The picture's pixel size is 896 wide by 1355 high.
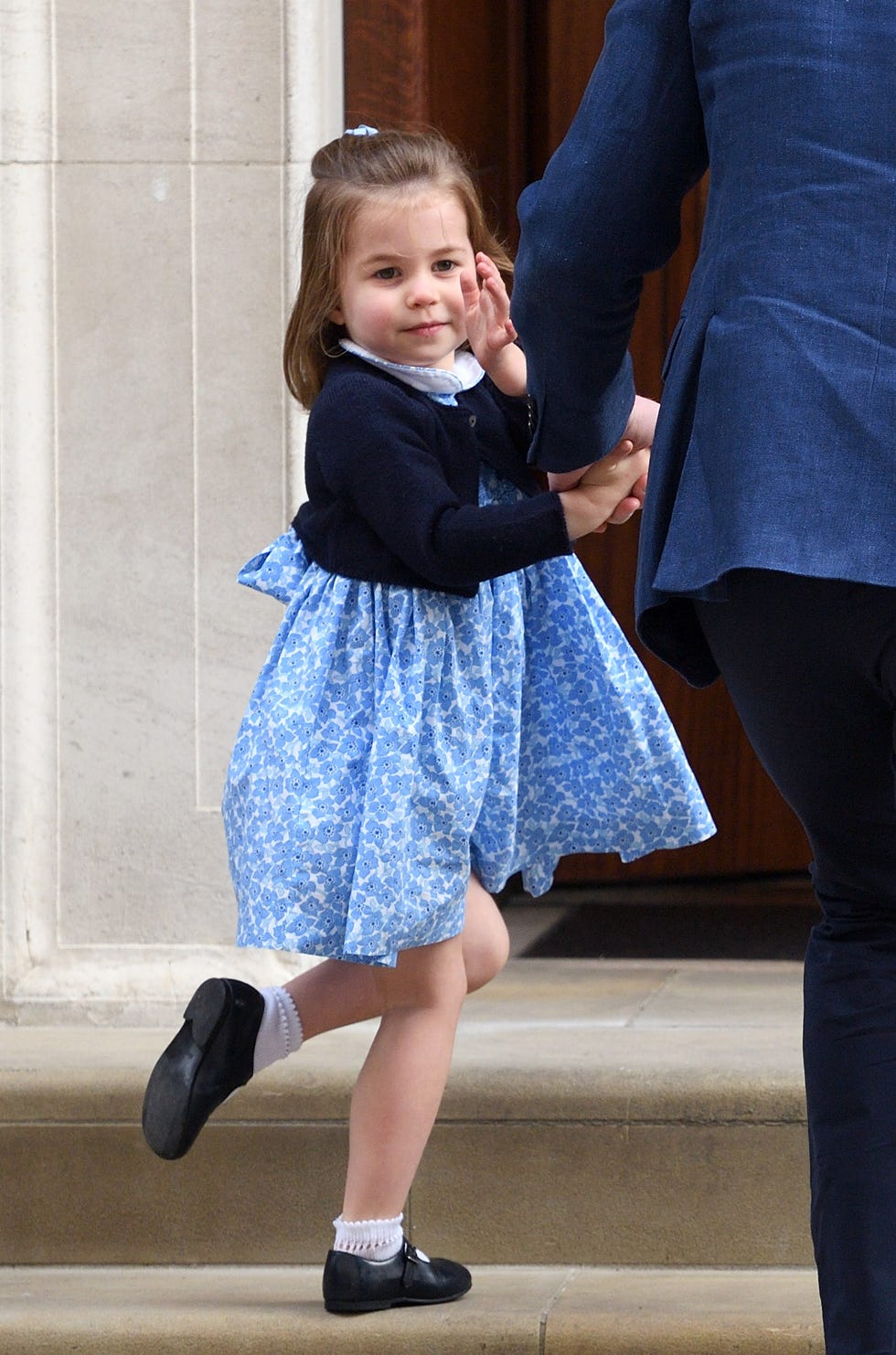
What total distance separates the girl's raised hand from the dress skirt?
0.61ft

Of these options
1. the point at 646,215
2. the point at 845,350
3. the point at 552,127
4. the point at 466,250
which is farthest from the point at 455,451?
the point at 552,127

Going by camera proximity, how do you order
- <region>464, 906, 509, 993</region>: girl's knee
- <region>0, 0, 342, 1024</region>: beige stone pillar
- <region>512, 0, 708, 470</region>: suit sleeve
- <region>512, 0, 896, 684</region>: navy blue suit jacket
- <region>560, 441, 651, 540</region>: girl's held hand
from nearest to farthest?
<region>512, 0, 896, 684</region>: navy blue suit jacket
<region>512, 0, 708, 470</region>: suit sleeve
<region>560, 441, 651, 540</region>: girl's held hand
<region>464, 906, 509, 993</region>: girl's knee
<region>0, 0, 342, 1024</region>: beige stone pillar

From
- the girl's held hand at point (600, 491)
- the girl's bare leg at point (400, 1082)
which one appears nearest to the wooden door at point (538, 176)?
the girl's held hand at point (600, 491)

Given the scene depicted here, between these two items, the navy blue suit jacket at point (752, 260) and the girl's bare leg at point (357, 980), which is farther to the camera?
the girl's bare leg at point (357, 980)

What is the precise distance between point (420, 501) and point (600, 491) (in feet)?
0.69

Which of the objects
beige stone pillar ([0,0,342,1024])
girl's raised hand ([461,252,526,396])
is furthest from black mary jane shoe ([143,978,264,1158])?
beige stone pillar ([0,0,342,1024])

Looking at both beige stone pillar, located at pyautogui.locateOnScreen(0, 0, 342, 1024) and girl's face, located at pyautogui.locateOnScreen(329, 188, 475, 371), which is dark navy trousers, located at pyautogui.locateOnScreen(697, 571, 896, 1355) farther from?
beige stone pillar, located at pyautogui.locateOnScreen(0, 0, 342, 1024)

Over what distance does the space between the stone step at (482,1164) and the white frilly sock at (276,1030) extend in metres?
0.34

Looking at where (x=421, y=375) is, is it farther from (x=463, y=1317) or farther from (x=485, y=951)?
(x=463, y=1317)

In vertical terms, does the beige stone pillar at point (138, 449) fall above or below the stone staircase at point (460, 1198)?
above

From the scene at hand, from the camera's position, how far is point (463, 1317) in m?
2.34

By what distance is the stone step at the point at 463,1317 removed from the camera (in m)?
2.29

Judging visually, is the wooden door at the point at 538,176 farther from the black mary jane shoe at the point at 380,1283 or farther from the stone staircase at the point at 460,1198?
the black mary jane shoe at the point at 380,1283

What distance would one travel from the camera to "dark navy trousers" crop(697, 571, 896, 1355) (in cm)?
162
